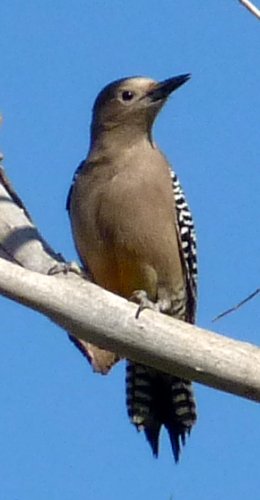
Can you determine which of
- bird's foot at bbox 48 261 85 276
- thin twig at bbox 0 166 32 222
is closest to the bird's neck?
thin twig at bbox 0 166 32 222

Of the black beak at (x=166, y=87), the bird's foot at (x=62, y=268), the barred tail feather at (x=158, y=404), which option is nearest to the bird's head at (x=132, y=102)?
the black beak at (x=166, y=87)

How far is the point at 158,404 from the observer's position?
7.86 metres

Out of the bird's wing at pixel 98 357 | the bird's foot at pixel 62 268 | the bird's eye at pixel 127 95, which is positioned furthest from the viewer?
the bird's eye at pixel 127 95

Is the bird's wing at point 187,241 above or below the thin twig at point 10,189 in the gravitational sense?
above

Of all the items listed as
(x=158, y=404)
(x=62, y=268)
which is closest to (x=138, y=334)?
(x=62, y=268)

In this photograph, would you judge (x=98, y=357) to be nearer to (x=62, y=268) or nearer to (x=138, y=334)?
(x=62, y=268)

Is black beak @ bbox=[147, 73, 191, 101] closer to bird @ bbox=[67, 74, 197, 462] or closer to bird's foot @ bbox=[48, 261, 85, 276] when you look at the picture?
bird @ bbox=[67, 74, 197, 462]

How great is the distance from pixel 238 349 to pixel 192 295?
3.65 m

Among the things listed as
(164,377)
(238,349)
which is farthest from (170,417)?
(238,349)

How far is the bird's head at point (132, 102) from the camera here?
327 inches

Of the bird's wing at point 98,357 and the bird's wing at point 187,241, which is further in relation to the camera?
the bird's wing at point 187,241

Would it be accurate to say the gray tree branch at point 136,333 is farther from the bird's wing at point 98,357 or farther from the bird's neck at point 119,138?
the bird's neck at point 119,138

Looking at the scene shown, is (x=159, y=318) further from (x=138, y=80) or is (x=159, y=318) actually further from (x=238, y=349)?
(x=138, y=80)

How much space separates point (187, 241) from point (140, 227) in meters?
0.53
